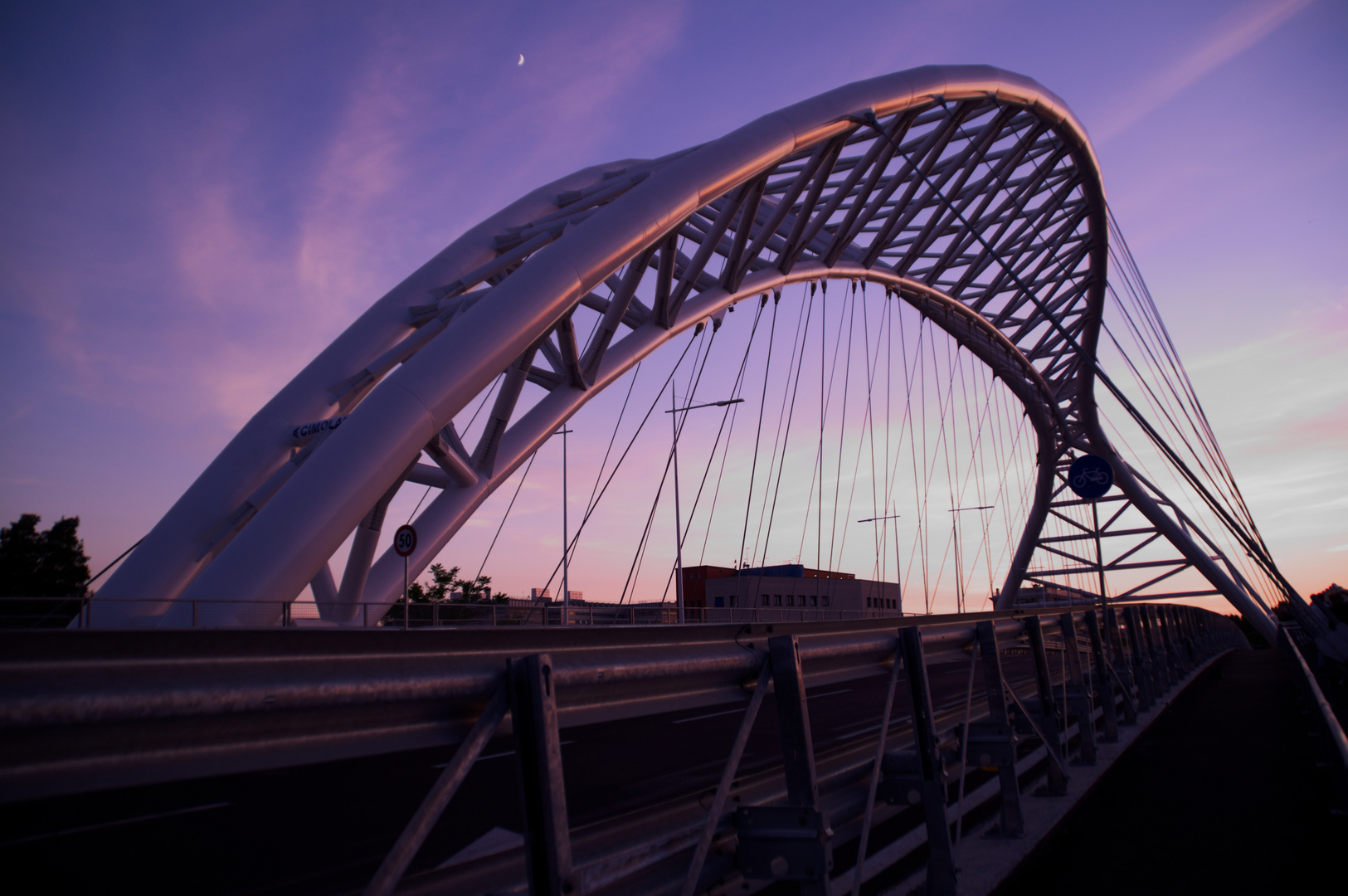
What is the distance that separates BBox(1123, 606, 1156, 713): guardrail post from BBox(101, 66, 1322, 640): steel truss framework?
153 inches

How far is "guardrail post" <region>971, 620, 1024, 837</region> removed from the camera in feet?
15.8

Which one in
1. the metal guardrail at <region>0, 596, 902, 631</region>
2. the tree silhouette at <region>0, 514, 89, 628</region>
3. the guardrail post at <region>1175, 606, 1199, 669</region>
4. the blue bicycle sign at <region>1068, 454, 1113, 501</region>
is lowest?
the guardrail post at <region>1175, 606, 1199, 669</region>

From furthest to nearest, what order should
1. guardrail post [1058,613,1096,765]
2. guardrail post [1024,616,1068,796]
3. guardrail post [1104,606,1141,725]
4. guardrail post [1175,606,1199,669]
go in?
guardrail post [1175,606,1199,669], guardrail post [1104,606,1141,725], guardrail post [1058,613,1096,765], guardrail post [1024,616,1068,796]

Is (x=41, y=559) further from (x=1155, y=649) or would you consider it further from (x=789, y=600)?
(x=1155, y=649)

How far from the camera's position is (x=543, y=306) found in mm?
14000

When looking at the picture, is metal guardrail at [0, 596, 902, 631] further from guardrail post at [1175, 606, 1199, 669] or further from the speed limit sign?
guardrail post at [1175, 606, 1199, 669]

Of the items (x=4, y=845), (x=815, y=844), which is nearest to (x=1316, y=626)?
(x=815, y=844)

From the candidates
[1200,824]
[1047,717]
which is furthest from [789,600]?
[1200,824]

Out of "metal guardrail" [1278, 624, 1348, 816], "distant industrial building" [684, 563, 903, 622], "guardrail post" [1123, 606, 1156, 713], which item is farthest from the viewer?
"distant industrial building" [684, 563, 903, 622]

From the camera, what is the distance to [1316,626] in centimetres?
1344

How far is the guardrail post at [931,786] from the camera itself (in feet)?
12.6

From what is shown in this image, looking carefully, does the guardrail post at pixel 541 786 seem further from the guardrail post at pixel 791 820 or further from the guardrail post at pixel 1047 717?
the guardrail post at pixel 1047 717

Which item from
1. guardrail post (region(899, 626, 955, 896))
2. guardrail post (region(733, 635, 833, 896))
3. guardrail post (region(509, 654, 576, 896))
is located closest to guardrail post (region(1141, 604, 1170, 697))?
guardrail post (region(899, 626, 955, 896))

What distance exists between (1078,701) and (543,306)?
9906 millimetres
